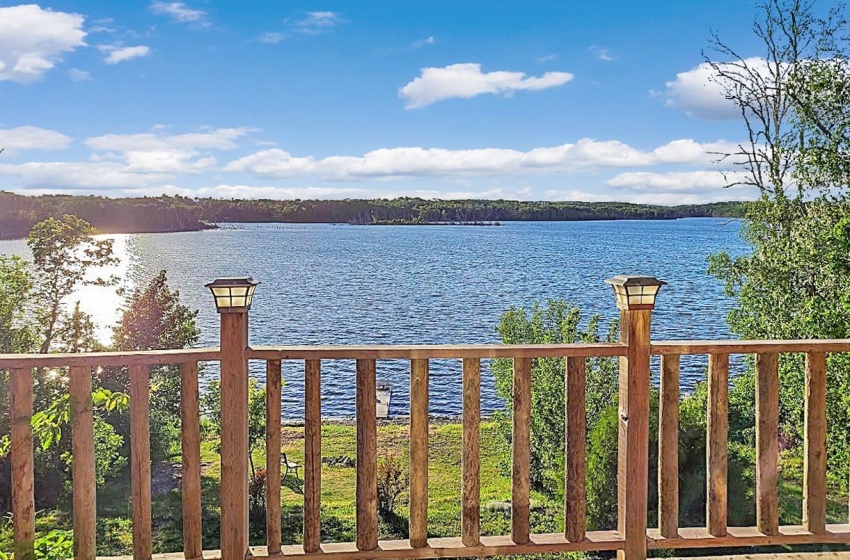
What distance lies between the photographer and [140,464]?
7.38ft

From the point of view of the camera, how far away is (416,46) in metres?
17.5

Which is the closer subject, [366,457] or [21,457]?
[21,457]

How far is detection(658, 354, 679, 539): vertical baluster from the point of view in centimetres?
236

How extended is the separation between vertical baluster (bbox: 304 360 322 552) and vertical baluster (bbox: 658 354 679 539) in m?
1.13

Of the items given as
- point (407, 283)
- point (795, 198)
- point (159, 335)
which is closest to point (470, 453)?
point (795, 198)

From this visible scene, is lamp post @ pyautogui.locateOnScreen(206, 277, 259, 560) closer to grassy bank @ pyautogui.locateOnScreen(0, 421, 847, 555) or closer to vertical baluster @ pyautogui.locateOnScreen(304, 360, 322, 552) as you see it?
vertical baluster @ pyautogui.locateOnScreen(304, 360, 322, 552)

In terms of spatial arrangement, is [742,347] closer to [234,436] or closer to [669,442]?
[669,442]

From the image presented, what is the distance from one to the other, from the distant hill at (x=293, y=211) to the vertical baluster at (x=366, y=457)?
8.24 m

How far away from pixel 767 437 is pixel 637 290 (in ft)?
2.25

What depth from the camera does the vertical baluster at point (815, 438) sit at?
2.42 meters

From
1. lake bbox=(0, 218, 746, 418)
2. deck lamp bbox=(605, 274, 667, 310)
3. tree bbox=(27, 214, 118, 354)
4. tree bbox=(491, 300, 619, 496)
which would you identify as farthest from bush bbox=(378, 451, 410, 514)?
deck lamp bbox=(605, 274, 667, 310)

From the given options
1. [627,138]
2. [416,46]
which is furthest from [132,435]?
[627,138]

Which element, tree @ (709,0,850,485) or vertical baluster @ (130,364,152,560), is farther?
tree @ (709,0,850,485)

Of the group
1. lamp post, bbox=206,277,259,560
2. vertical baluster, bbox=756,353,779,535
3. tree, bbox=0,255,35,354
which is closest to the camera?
lamp post, bbox=206,277,259,560
